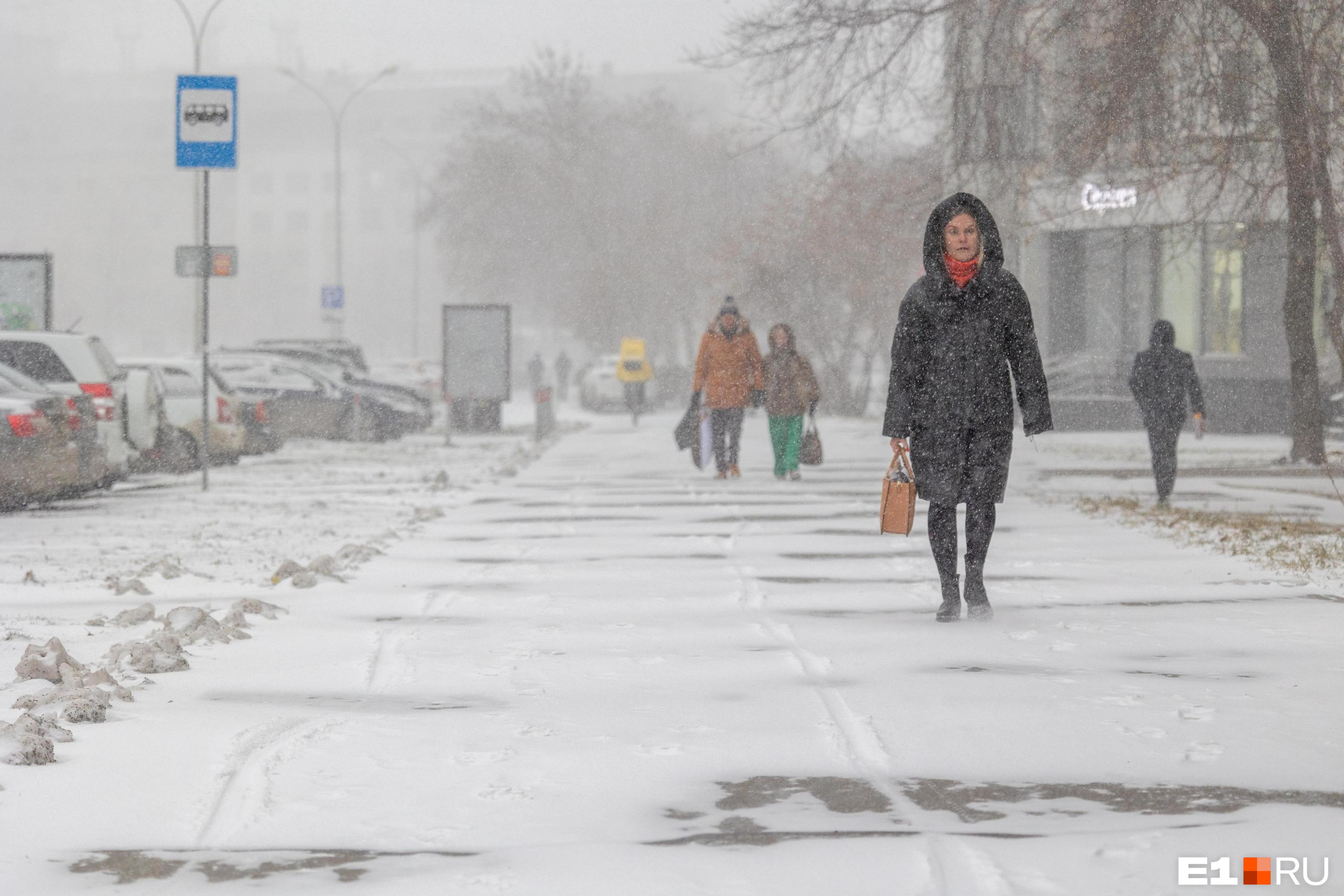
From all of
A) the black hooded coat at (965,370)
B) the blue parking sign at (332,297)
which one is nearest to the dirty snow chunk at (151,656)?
the black hooded coat at (965,370)

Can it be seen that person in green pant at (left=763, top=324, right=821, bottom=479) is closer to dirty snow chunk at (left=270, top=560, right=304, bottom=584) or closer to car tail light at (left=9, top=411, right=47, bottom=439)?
car tail light at (left=9, top=411, right=47, bottom=439)

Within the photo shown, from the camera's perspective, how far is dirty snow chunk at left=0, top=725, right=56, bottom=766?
5395 mm

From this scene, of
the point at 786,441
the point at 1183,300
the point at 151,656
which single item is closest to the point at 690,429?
the point at 786,441

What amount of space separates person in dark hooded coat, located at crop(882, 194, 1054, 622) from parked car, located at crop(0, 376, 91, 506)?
8933mm

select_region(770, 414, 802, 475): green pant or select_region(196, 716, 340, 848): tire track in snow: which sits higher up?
select_region(770, 414, 802, 475): green pant

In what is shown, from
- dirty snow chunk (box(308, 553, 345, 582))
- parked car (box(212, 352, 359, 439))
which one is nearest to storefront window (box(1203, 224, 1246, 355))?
parked car (box(212, 352, 359, 439))

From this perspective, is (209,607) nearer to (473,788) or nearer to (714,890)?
(473,788)

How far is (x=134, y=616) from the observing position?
338 inches

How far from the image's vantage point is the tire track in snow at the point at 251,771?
4.75m

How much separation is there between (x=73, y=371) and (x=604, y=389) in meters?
30.2

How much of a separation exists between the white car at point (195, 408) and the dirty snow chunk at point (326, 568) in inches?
413

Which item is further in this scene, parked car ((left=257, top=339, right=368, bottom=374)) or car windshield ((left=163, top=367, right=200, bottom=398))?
parked car ((left=257, top=339, right=368, bottom=374))

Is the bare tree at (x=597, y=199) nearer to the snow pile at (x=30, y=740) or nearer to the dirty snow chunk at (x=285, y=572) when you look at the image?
the dirty snow chunk at (x=285, y=572)

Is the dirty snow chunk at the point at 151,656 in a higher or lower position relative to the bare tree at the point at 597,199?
lower
